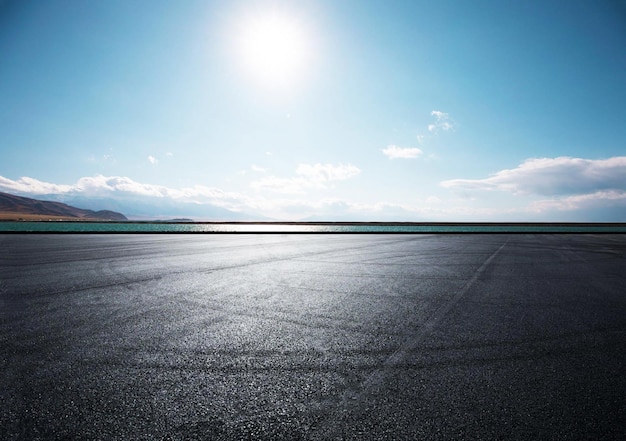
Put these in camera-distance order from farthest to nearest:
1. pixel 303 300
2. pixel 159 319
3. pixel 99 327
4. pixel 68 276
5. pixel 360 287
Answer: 1. pixel 68 276
2. pixel 360 287
3. pixel 303 300
4. pixel 159 319
5. pixel 99 327

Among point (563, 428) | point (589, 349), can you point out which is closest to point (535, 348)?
point (589, 349)

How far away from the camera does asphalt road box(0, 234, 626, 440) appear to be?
234 centimetres

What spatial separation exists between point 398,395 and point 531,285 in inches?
282

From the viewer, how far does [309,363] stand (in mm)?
3355

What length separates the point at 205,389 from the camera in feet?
9.18

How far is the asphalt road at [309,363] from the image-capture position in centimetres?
234

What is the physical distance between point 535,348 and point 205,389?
3.87 metres

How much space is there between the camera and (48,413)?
2.43 m

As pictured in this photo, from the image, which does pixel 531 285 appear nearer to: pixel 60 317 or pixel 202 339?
pixel 202 339

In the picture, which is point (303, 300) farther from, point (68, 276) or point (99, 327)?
point (68, 276)

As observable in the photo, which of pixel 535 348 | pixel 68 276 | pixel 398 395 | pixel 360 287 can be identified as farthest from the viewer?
pixel 68 276

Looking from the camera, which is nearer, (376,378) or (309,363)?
(376,378)

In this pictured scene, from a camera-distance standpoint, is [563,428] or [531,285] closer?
[563,428]

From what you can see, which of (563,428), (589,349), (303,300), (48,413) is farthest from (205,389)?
(589,349)
